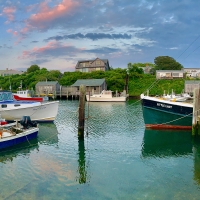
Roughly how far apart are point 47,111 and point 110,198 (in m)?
14.5

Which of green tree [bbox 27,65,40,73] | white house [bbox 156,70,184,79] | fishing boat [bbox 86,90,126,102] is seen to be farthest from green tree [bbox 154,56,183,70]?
green tree [bbox 27,65,40,73]

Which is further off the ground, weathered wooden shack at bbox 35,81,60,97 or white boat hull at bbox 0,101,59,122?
weathered wooden shack at bbox 35,81,60,97

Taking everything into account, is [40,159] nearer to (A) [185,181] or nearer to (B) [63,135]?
(B) [63,135]

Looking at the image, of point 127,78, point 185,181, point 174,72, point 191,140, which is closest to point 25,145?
point 185,181

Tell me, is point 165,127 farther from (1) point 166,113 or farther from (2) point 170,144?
(2) point 170,144

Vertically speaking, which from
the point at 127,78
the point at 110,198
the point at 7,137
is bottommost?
the point at 110,198

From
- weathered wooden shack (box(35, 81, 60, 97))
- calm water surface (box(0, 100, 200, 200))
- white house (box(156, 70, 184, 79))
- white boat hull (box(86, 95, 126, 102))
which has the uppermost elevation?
white house (box(156, 70, 184, 79))

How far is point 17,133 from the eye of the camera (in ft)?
48.1

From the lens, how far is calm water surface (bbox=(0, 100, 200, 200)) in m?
8.91

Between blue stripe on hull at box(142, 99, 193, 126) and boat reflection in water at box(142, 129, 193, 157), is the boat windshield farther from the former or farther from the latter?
boat reflection in water at box(142, 129, 193, 157)

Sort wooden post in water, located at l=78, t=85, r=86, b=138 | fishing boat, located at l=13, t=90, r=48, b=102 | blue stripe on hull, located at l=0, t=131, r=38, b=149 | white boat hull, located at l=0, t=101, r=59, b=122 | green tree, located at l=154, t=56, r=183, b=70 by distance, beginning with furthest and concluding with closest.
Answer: green tree, located at l=154, t=56, r=183, b=70 < fishing boat, located at l=13, t=90, r=48, b=102 < white boat hull, located at l=0, t=101, r=59, b=122 < wooden post in water, located at l=78, t=85, r=86, b=138 < blue stripe on hull, located at l=0, t=131, r=38, b=149

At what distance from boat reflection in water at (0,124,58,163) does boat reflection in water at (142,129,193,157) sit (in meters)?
6.15

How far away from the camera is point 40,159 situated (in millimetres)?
12352

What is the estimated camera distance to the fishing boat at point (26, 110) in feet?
66.3
